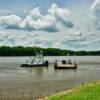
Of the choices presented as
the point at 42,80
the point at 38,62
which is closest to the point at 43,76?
the point at 42,80

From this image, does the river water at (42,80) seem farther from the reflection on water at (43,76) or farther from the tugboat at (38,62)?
the tugboat at (38,62)

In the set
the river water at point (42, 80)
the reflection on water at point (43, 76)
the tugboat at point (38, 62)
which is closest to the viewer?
the river water at point (42, 80)

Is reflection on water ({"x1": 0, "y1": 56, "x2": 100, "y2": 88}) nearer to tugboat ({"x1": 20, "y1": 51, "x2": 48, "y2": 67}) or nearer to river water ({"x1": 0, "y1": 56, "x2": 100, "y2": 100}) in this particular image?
river water ({"x1": 0, "y1": 56, "x2": 100, "y2": 100})

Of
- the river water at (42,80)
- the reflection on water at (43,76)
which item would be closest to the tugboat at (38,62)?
the reflection on water at (43,76)

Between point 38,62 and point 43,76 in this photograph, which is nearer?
point 43,76

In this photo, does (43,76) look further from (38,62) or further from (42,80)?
(38,62)

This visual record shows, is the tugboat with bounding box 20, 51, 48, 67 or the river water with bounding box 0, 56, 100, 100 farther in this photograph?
the tugboat with bounding box 20, 51, 48, 67

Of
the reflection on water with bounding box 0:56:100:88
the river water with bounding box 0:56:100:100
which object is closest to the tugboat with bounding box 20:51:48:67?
the reflection on water with bounding box 0:56:100:88

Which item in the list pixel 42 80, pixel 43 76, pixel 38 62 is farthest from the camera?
pixel 38 62

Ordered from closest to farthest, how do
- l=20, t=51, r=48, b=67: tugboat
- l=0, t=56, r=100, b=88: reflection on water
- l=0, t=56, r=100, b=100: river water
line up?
l=0, t=56, r=100, b=100: river water → l=0, t=56, r=100, b=88: reflection on water → l=20, t=51, r=48, b=67: tugboat

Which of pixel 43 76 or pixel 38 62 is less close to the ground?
pixel 38 62

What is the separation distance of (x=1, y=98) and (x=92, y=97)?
11.3 m

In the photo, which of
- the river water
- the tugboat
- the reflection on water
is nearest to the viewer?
the river water

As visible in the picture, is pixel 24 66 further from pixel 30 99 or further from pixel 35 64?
pixel 30 99
